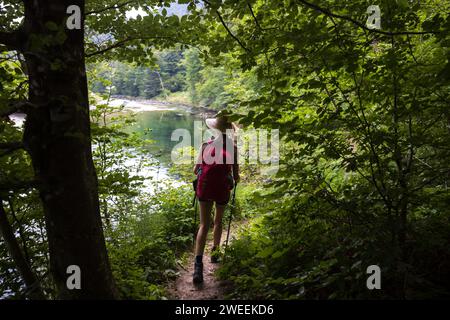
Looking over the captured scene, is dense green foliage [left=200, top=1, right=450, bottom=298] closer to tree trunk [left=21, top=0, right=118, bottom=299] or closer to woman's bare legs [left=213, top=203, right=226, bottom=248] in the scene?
tree trunk [left=21, top=0, right=118, bottom=299]

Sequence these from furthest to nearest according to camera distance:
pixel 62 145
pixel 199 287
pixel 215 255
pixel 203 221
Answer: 1. pixel 215 255
2. pixel 203 221
3. pixel 199 287
4. pixel 62 145

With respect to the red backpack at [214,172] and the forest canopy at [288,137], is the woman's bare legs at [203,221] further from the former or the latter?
the forest canopy at [288,137]

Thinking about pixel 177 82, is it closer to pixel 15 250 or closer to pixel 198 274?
pixel 198 274

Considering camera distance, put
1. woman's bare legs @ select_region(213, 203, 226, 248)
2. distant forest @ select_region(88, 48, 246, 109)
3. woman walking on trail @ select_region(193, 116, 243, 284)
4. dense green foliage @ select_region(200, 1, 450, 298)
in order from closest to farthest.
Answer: dense green foliage @ select_region(200, 1, 450, 298) < woman walking on trail @ select_region(193, 116, 243, 284) < woman's bare legs @ select_region(213, 203, 226, 248) < distant forest @ select_region(88, 48, 246, 109)

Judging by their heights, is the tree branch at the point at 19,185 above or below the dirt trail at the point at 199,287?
above

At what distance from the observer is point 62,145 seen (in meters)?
2.05

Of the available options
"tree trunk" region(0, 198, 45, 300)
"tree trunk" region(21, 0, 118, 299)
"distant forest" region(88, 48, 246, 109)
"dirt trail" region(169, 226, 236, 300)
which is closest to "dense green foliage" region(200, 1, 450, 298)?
"dirt trail" region(169, 226, 236, 300)

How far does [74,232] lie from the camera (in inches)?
84.4

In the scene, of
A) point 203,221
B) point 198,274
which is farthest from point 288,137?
point 198,274

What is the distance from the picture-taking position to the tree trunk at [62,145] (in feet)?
6.50

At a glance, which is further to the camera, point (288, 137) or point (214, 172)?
point (214, 172)

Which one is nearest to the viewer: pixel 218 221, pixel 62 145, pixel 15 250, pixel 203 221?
pixel 62 145

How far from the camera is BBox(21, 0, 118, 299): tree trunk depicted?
1980 mm

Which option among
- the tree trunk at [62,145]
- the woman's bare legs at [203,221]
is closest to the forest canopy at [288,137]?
the tree trunk at [62,145]
